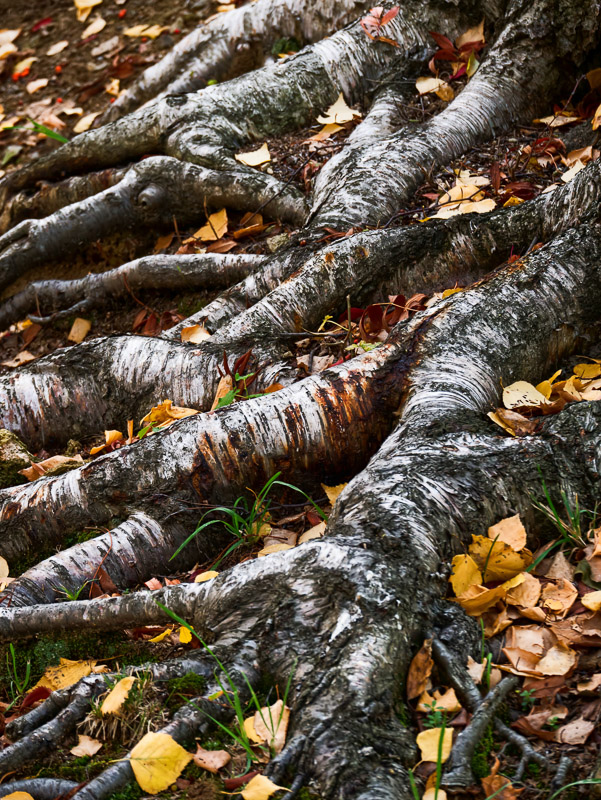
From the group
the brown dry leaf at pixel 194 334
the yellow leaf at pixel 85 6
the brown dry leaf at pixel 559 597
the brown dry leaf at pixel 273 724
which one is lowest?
the brown dry leaf at pixel 559 597

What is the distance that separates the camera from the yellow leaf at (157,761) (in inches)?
58.9

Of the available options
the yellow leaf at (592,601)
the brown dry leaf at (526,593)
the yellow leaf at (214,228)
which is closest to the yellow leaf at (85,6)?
the yellow leaf at (214,228)

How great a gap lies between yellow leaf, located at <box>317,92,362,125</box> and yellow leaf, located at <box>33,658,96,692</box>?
3.28 metres

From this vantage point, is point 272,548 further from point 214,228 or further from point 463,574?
point 214,228

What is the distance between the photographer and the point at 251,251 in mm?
3816

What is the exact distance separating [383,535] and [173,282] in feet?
7.97

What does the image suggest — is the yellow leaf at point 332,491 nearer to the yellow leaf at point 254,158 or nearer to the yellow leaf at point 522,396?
the yellow leaf at point 522,396

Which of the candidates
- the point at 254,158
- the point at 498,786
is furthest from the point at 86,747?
the point at 254,158

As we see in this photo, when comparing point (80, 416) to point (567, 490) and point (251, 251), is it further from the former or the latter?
point (567, 490)

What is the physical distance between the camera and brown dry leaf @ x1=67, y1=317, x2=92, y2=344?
4.04m

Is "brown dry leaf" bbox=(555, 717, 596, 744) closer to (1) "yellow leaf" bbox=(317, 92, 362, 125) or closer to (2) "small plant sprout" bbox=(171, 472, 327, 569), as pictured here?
(2) "small plant sprout" bbox=(171, 472, 327, 569)

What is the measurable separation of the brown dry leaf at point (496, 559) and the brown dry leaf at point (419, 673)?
12.2 inches

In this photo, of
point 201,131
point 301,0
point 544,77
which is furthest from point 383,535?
point 301,0

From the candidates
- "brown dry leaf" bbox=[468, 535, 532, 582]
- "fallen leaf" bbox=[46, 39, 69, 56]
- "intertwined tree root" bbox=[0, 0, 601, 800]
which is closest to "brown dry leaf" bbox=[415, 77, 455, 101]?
"intertwined tree root" bbox=[0, 0, 601, 800]
